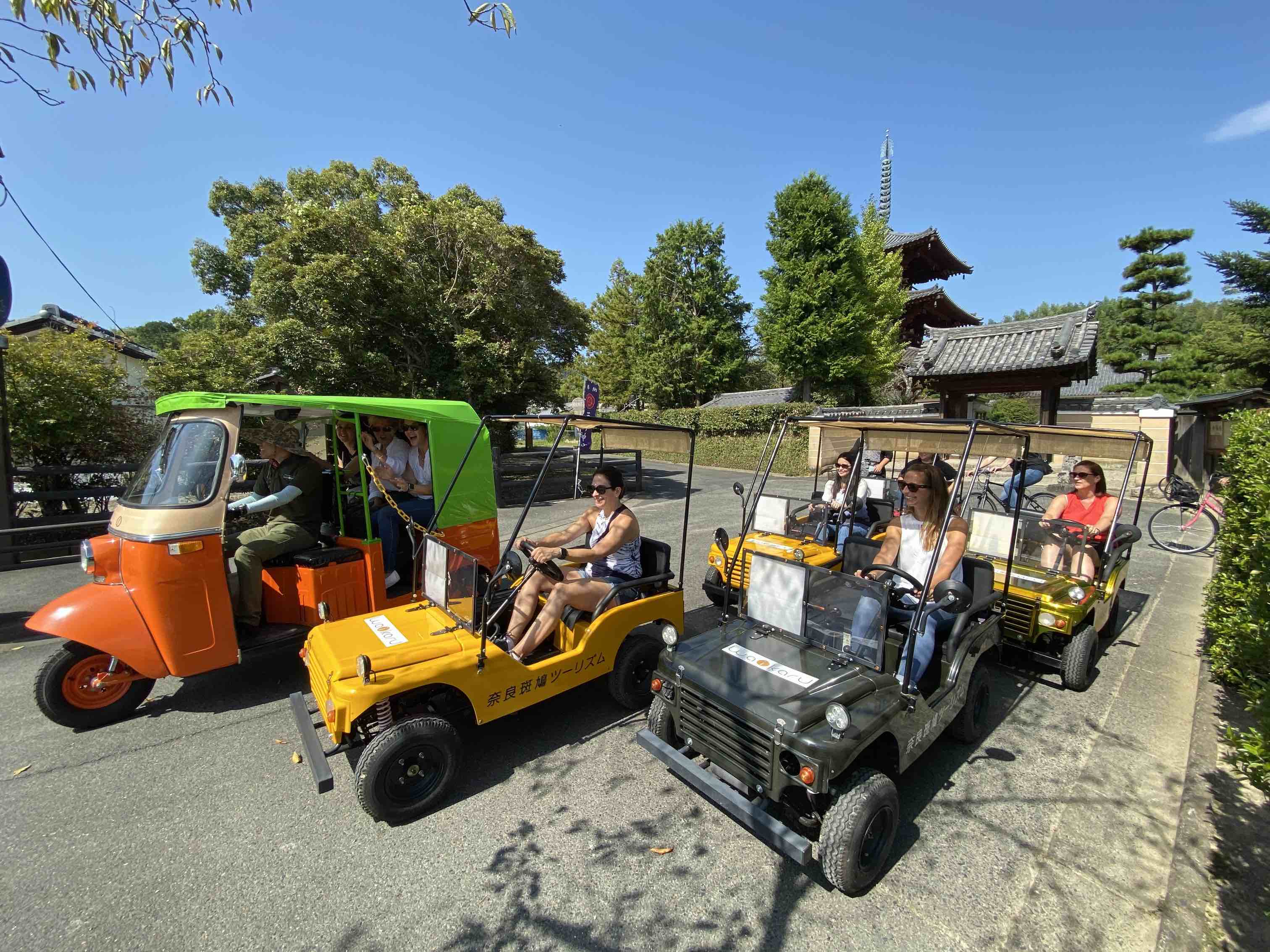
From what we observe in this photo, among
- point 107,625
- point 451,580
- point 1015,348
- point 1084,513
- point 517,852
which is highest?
point 1015,348

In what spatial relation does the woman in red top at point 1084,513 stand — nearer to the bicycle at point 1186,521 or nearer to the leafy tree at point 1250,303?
the bicycle at point 1186,521

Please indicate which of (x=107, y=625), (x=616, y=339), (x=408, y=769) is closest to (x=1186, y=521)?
(x=408, y=769)

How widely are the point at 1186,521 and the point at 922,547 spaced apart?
1106 centimetres

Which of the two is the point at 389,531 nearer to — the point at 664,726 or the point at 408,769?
the point at 408,769

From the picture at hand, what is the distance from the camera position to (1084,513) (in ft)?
18.3

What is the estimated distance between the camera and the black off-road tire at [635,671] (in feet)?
12.6

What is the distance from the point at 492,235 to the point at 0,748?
11.3 meters

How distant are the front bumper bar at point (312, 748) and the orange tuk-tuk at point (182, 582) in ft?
2.02

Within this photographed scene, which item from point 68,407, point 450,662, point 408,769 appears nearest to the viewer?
point 408,769

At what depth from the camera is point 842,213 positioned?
2167 cm

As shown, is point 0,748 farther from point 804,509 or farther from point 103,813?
point 804,509

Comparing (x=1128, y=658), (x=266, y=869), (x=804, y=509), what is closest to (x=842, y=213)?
(x=804, y=509)

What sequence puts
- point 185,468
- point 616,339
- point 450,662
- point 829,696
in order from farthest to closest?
point 616,339 < point 185,468 < point 450,662 < point 829,696

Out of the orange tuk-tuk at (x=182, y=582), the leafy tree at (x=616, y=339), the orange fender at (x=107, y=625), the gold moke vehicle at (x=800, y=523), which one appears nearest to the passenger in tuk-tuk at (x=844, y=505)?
the gold moke vehicle at (x=800, y=523)
